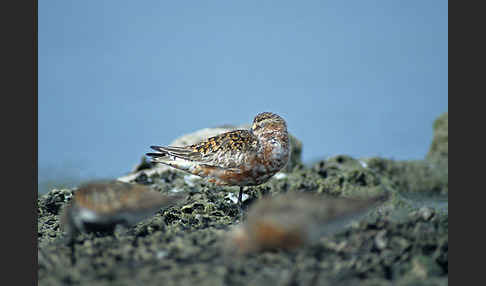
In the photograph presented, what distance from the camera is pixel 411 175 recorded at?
11.5 meters

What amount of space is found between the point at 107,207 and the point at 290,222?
2053 millimetres

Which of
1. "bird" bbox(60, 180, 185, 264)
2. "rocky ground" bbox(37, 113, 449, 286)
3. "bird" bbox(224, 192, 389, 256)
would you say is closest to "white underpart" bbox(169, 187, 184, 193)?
"rocky ground" bbox(37, 113, 449, 286)

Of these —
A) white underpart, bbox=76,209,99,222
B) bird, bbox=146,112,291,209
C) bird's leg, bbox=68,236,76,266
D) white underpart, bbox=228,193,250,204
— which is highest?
bird, bbox=146,112,291,209

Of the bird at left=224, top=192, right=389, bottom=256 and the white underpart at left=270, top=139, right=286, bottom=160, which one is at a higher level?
the white underpart at left=270, top=139, right=286, bottom=160

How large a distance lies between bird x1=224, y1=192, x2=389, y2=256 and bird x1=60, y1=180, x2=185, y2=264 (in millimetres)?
1302

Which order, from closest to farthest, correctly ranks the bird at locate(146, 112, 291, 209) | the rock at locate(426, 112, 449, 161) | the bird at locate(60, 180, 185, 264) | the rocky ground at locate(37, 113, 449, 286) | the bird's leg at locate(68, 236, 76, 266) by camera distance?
1. the rocky ground at locate(37, 113, 449, 286)
2. the bird's leg at locate(68, 236, 76, 266)
3. the bird at locate(60, 180, 185, 264)
4. the bird at locate(146, 112, 291, 209)
5. the rock at locate(426, 112, 449, 161)

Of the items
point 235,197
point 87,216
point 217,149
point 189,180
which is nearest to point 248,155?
point 217,149

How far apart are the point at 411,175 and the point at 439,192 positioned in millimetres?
792

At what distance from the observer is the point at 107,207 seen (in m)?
5.14

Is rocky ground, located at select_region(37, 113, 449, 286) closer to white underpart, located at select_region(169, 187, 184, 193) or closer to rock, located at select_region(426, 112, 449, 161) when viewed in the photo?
white underpart, located at select_region(169, 187, 184, 193)

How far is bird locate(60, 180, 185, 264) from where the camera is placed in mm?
5164

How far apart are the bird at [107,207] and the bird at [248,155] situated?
6.32 ft

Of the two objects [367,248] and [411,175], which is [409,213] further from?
[411,175]

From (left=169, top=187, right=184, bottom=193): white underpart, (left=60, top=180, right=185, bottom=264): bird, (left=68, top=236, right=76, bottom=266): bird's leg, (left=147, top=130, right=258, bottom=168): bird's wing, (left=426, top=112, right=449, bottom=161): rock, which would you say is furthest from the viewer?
(left=426, top=112, right=449, bottom=161): rock
